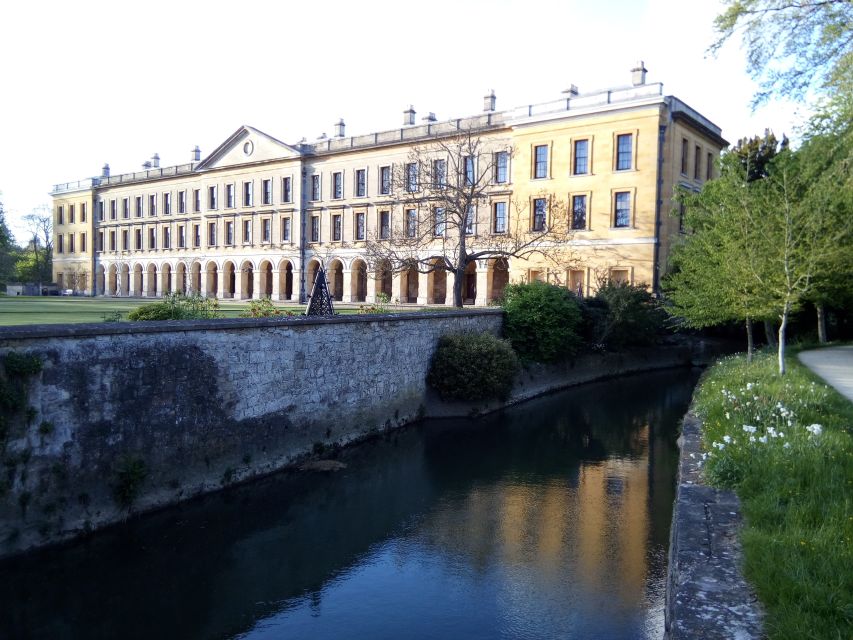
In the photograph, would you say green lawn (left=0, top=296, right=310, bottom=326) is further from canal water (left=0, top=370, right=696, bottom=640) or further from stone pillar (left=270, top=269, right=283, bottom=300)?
stone pillar (left=270, top=269, right=283, bottom=300)

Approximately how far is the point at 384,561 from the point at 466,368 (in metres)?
9.12

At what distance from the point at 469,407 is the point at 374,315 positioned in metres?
4.25

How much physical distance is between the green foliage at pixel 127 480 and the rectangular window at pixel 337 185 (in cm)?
3388

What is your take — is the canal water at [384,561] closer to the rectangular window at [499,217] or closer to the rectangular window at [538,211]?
the rectangular window at [538,211]

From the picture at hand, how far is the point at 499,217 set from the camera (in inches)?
1384

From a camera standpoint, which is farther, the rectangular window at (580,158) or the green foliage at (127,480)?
the rectangular window at (580,158)

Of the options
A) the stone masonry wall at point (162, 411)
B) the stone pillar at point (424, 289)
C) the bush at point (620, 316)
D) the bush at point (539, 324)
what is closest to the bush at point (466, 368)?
the stone masonry wall at point (162, 411)

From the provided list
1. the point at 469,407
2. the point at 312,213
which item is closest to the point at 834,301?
the point at 469,407

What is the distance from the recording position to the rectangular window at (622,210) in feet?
101

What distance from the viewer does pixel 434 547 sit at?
892cm

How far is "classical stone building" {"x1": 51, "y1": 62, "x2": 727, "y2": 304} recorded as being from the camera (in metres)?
30.5

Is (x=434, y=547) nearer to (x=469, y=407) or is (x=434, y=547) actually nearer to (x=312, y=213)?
(x=469, y=407)

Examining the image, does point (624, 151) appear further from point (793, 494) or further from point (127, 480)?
point (127, 480)

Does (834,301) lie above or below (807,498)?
above
